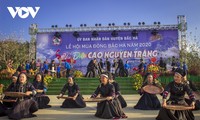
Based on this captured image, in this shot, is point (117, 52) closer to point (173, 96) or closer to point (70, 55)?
point (70, 55)

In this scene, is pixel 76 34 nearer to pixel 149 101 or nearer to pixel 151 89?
pixel 149 101

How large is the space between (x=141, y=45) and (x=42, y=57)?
8715 millimetres

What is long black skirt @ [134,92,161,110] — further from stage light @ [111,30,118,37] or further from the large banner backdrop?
stage light @ [111,30,118,37]

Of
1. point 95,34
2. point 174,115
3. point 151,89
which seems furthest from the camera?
point 95,34

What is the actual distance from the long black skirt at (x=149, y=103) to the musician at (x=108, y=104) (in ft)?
5.90

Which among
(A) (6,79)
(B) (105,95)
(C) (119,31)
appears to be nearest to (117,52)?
(C) (119,31)

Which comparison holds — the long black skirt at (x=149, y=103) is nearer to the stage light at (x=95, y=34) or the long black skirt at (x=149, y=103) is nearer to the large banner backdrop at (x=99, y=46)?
the large banner backdrop at (x=99, y=46)

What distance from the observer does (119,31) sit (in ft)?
79.6

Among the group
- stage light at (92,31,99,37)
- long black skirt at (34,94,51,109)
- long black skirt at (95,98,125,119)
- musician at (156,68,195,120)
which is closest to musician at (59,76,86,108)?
long black skirt at (34,94,51,109)

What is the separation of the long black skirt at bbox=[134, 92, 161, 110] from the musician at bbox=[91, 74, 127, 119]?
1.80 meters

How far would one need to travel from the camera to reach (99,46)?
24.5m

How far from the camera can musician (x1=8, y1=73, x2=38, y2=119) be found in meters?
7.33

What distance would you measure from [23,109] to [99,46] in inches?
684

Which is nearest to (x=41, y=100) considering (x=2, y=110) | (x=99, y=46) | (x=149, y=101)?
(x=2, y=110)
